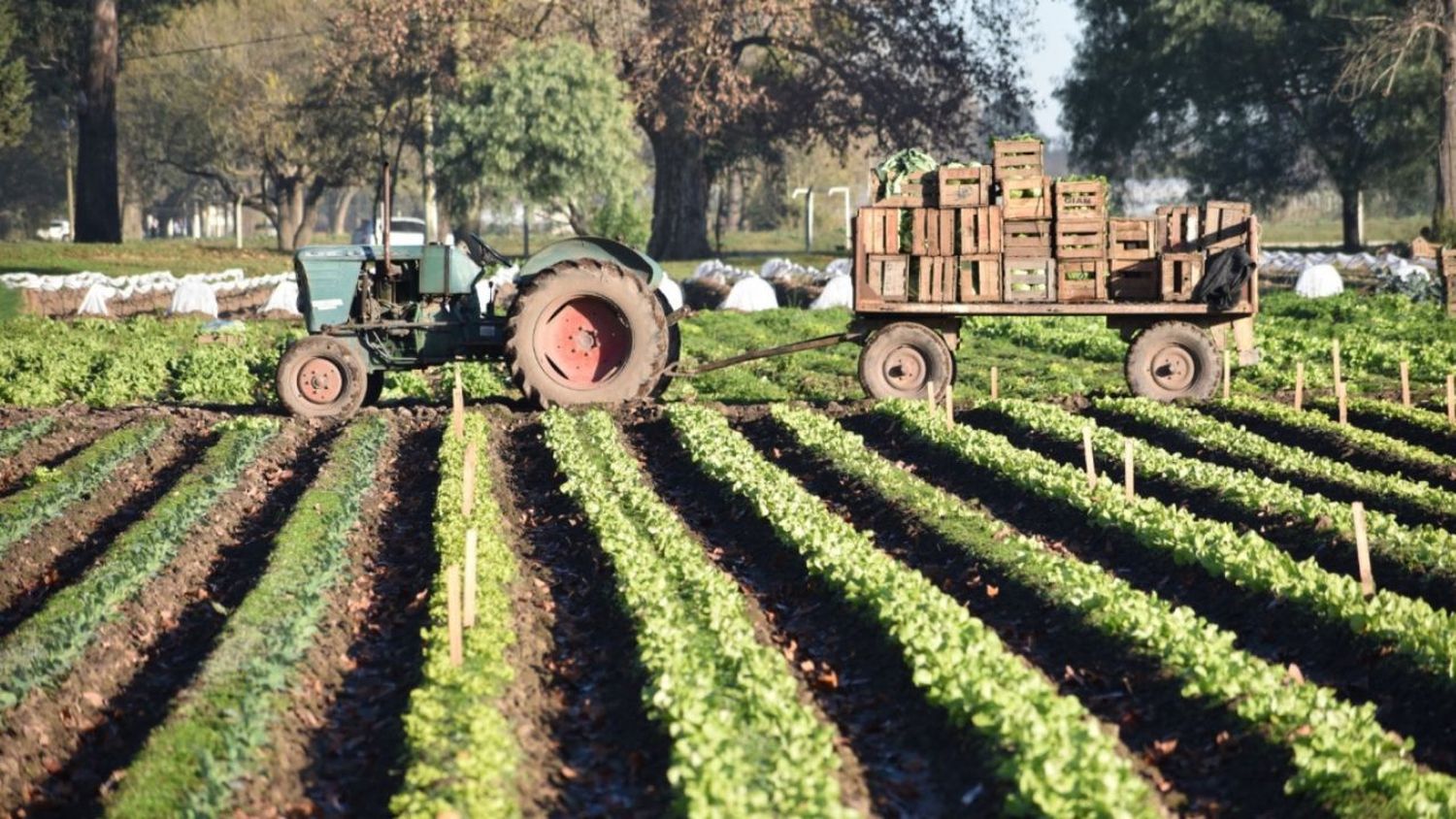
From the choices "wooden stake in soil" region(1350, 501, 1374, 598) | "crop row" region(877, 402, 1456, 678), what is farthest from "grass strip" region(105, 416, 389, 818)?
"wooden stake in soil" region(1350, 501, 1374, 598)

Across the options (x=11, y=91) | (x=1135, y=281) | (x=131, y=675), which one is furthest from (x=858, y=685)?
(x=11, y=91)

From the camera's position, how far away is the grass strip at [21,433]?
1844 cm

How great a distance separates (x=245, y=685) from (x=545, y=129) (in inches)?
1737

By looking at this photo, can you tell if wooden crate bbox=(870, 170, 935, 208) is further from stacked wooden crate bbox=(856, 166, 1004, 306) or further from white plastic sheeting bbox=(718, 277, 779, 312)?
white plastic sheeting bbox=(718, 277, 779, 312)

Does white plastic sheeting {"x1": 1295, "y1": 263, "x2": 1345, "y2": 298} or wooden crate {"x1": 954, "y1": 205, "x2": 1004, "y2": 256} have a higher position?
wooden crate {"x1": 954, "y1": 205, "x2": 1004, "y2": 256}

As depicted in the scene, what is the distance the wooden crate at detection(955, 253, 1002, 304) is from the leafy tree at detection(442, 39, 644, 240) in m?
33.6

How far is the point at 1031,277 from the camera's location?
63.7 feet

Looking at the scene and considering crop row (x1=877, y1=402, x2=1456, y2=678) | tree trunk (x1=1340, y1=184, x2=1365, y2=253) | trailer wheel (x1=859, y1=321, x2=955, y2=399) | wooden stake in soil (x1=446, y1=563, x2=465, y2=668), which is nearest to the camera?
wooden stake in soil (x1=446, y1=563, x2=465, y2=668)

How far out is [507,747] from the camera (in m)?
8.62

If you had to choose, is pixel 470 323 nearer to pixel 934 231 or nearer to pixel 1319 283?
pixel 934 231

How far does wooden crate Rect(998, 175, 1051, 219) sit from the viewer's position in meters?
19.3

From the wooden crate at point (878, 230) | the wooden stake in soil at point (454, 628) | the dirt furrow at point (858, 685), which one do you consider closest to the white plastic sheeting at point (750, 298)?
the wooden crate at point (878, 230)

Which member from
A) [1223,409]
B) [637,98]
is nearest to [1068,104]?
[637,98]

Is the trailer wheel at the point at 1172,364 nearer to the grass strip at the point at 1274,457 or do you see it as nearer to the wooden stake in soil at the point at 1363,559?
the grass strip at the point at 1274,457
